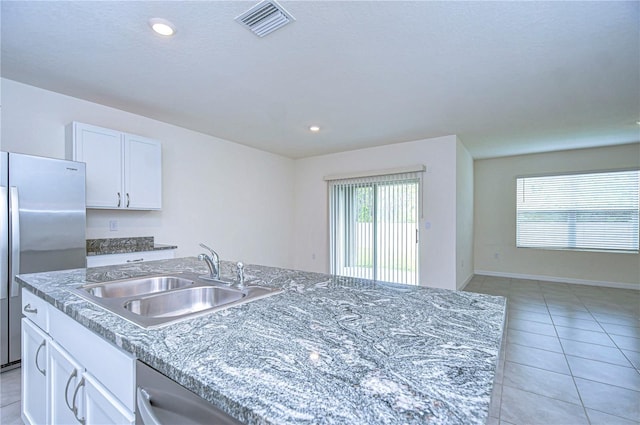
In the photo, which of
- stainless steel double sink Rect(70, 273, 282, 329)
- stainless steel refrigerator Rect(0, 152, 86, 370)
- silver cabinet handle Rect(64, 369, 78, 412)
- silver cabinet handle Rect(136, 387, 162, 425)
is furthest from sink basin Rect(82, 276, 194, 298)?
stainless steel refrigerator Rect(0, 152, 86, 370)

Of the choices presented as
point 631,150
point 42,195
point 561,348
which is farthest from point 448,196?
point 42,195

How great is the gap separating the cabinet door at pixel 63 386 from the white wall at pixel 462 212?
4.47m

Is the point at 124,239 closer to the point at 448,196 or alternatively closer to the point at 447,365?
the point at 447,365

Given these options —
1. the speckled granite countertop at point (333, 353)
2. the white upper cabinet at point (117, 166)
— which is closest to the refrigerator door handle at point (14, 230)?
the white upper cabinet at point (117, 166)

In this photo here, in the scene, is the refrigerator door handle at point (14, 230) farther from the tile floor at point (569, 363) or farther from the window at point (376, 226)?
the window at point (376, 226)

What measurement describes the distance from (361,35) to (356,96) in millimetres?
1011

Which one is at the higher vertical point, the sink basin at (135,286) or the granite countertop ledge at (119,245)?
the granite countertop ledge at (119,245)

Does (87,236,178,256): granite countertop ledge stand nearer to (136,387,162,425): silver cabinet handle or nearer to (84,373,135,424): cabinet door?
(84,373,135,424): cabinet door

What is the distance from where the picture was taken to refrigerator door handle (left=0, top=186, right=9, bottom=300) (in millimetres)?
2234

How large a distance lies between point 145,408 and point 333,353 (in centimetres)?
53

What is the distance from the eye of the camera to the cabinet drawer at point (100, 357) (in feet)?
2.78

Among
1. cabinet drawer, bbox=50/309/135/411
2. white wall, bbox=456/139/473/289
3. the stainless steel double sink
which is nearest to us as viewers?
cabinet drawer, bbox=50/309/135/411

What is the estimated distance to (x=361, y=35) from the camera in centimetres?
199

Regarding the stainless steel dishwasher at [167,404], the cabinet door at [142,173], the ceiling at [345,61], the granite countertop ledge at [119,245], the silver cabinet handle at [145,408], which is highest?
the ceiling at [345,61]
